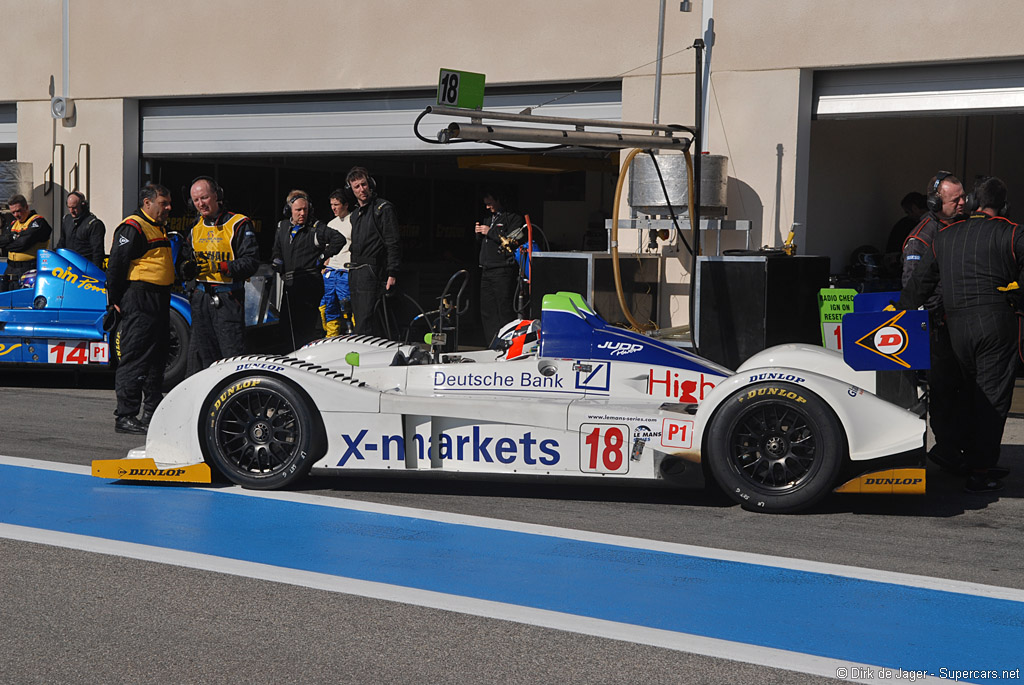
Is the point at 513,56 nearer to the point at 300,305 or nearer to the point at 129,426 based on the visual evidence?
the point at 300,305

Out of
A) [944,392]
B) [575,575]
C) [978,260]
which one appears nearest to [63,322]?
[575,575]

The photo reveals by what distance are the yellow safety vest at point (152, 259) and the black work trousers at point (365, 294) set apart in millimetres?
2597

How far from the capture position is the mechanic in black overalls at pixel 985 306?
641 centimetres

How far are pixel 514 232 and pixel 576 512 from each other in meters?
6.24

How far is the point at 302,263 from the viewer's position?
1038cm

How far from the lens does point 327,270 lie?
37.0ft

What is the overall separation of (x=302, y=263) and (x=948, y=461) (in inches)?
229

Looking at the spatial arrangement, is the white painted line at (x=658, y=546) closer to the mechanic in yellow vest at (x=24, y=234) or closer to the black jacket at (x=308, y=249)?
the black jacket at (x=308, y=249)

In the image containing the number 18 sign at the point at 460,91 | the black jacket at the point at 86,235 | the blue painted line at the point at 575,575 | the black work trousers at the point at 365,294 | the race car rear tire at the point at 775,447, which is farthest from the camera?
the black jacket at the point at 86,235

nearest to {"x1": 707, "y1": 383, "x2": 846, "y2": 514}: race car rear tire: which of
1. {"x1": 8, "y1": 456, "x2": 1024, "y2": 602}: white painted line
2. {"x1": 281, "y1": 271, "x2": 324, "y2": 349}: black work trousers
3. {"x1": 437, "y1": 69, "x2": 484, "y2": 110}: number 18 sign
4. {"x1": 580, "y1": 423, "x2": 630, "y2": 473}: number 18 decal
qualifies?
{"x1": 580, "y1": 423, "x2": 630, "y2": 473}: number 18 decal

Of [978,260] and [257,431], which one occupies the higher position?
[978,260]

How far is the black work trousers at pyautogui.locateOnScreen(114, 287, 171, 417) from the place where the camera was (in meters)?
8.09

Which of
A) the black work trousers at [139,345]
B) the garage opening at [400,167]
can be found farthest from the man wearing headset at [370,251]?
the black work trousers at [139,345]

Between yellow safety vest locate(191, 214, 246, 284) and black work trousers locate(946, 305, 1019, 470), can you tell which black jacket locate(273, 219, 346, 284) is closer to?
yellow safety vest locate(191, 214, 246, 284)
